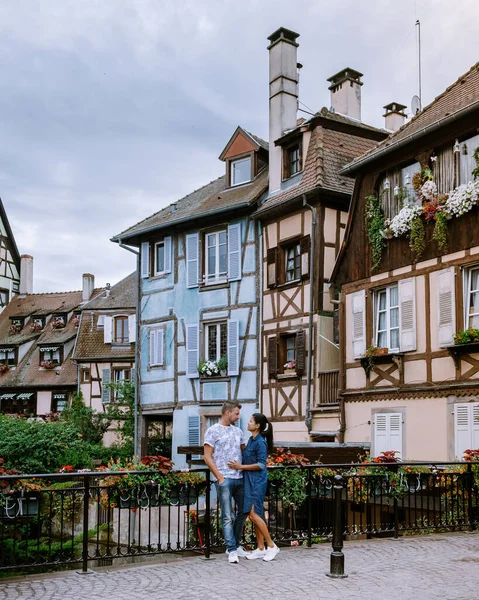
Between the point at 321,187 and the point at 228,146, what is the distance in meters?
6.40

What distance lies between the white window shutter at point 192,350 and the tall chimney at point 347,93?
864 cm

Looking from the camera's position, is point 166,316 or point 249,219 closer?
point 249,219

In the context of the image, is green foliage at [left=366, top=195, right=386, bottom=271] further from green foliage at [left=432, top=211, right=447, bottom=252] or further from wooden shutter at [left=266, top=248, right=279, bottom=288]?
wooden shutter at [left=266, top=248, right=279, bottom=288]

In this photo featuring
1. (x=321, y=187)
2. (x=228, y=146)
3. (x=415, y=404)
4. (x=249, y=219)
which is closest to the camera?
(x=415, y=404)

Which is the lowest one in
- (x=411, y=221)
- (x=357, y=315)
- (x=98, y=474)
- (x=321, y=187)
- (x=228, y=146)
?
(x=98, y=474)

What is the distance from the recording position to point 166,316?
92.2 feet

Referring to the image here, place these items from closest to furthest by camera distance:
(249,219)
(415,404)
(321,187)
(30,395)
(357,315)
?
(415,404) → (357,315) → (321,187) → (249,219) → (30,395)

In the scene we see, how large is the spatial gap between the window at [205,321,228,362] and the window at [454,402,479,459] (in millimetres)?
10263

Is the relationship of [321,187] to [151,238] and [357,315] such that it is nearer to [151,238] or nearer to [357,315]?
[357,315]

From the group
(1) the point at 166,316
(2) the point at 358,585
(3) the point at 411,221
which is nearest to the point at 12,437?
(1) the point at 166,316

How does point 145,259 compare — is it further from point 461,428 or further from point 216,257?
point 461,428

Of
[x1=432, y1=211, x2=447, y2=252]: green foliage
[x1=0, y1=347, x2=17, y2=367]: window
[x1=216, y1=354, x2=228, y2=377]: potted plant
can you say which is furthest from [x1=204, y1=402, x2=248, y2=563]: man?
[x1=0, y1=347, x2=17, y2=367]: window

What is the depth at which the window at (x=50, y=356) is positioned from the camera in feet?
150

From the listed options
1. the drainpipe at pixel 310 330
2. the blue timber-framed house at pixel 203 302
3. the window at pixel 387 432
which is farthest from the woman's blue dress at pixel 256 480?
the blue timber-framed house at pixel 203 302
